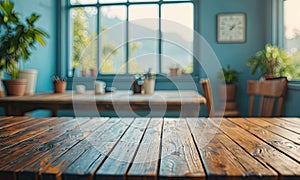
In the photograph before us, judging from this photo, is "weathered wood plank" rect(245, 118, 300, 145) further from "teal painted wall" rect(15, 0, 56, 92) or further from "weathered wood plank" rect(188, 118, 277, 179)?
"teal painted wall" rect(15, 0, 56, 92)

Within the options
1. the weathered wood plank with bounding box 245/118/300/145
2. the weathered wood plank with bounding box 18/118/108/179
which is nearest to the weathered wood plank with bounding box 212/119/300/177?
the weathered wood plank with bounding box 245/118/300/145

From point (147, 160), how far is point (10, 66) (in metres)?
2.41

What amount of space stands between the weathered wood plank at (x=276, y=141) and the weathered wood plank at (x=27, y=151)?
659 millimetres

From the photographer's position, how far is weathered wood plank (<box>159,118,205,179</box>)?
602 millimetres

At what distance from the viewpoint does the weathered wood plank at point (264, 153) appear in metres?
0.62

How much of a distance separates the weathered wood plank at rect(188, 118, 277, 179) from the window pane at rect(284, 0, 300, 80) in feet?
8.15

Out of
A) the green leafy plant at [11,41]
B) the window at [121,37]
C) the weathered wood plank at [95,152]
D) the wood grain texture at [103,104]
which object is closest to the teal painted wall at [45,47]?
the window at [121,37]

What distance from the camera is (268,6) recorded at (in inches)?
149

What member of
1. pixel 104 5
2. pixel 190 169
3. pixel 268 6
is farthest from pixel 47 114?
pixel 190 169

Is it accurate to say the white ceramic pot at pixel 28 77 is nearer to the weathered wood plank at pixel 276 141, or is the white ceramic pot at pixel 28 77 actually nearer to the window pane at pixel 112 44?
the window pane at pixel 112 44

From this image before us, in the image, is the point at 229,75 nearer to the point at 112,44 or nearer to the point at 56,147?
the point at 112,44

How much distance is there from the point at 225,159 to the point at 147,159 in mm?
195

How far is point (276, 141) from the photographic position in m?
0.92

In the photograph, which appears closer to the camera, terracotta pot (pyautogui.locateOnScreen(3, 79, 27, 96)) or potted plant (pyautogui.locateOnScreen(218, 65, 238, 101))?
terracotta pot (pyautogui.locateOnScreen(3, 79, 27, 96))
